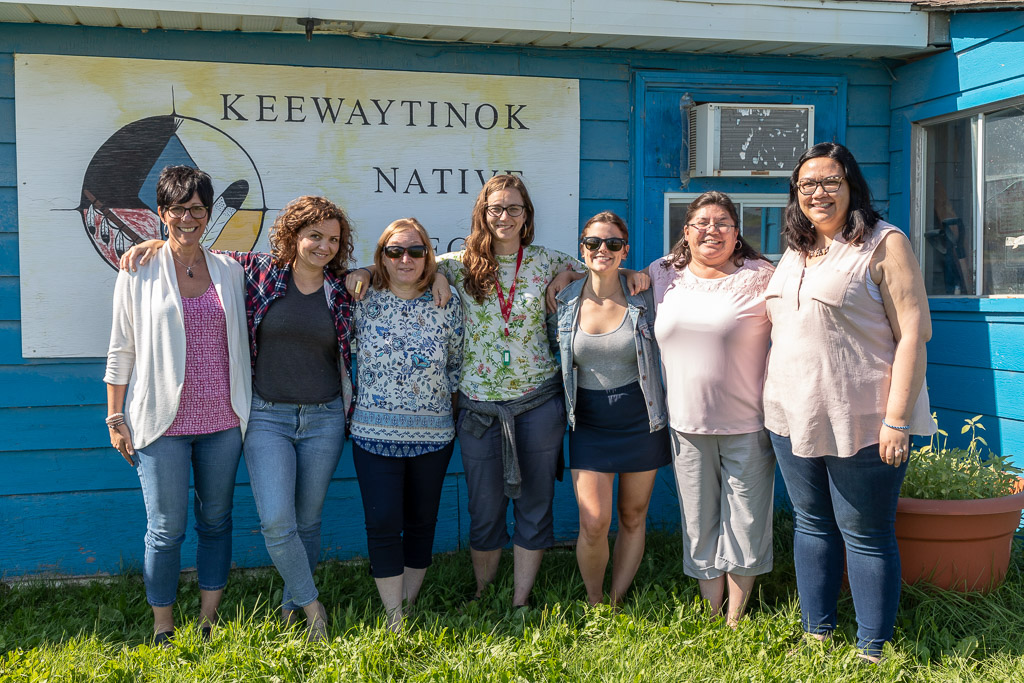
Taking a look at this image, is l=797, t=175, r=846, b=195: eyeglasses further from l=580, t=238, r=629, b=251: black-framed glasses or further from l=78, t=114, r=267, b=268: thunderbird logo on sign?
l=78, t=114, r=267, b=268: thunderbird logo on sign

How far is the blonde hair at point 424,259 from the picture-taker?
10.2 ft

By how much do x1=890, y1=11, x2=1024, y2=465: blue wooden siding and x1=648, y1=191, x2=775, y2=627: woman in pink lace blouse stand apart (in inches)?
63.0

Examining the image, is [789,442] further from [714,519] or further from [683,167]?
[683,167]

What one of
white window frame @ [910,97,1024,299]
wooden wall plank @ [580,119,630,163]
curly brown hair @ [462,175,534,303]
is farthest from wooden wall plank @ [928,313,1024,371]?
curly brown hair @ [462,175,534,303]

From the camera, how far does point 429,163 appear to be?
13.2 feet

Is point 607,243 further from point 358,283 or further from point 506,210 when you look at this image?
point 358,283

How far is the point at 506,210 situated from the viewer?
316 centimetres

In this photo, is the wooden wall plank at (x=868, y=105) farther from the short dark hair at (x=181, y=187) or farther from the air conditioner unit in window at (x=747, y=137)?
the short dark hair at (x=181, y=187)

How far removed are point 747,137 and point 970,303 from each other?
137 cm

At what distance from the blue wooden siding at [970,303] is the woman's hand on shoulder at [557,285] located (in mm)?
2104

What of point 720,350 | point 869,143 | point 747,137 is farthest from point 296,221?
point 869,143

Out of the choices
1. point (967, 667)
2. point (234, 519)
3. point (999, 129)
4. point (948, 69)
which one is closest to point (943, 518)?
point (967, 667)

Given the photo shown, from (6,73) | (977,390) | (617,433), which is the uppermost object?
(6,73)

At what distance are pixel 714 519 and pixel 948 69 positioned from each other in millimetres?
2643
